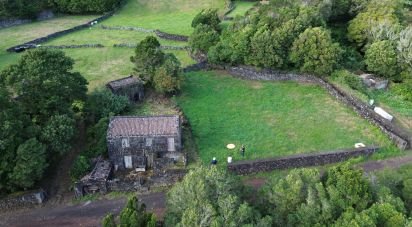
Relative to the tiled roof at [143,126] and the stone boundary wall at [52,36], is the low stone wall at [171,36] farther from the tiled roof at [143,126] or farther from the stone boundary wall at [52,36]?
the tiled roof at [143,126]

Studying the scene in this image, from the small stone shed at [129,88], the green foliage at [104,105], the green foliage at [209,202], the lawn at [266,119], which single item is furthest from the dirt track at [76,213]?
the small stone shed at [129,88]

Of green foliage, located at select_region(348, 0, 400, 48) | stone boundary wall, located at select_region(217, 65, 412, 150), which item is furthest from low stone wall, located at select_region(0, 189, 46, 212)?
green foliage, located at select_region(348, 0, 400, 48)

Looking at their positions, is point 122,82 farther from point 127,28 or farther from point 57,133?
point 127,28

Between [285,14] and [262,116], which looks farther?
[285,14]

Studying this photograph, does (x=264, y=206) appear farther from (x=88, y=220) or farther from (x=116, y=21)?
(x=116, y=21)

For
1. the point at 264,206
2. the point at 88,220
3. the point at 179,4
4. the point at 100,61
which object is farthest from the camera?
the point at 179,4

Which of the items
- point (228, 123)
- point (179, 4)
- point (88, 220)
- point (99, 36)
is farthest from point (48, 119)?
point (179, 4)

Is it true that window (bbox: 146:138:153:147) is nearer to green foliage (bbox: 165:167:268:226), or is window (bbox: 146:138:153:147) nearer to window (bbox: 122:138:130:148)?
window (bbox: 122:138:130:148)

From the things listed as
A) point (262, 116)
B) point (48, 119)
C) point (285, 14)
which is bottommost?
point (262, 116)

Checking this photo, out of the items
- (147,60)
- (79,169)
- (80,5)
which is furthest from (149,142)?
(80,5)
